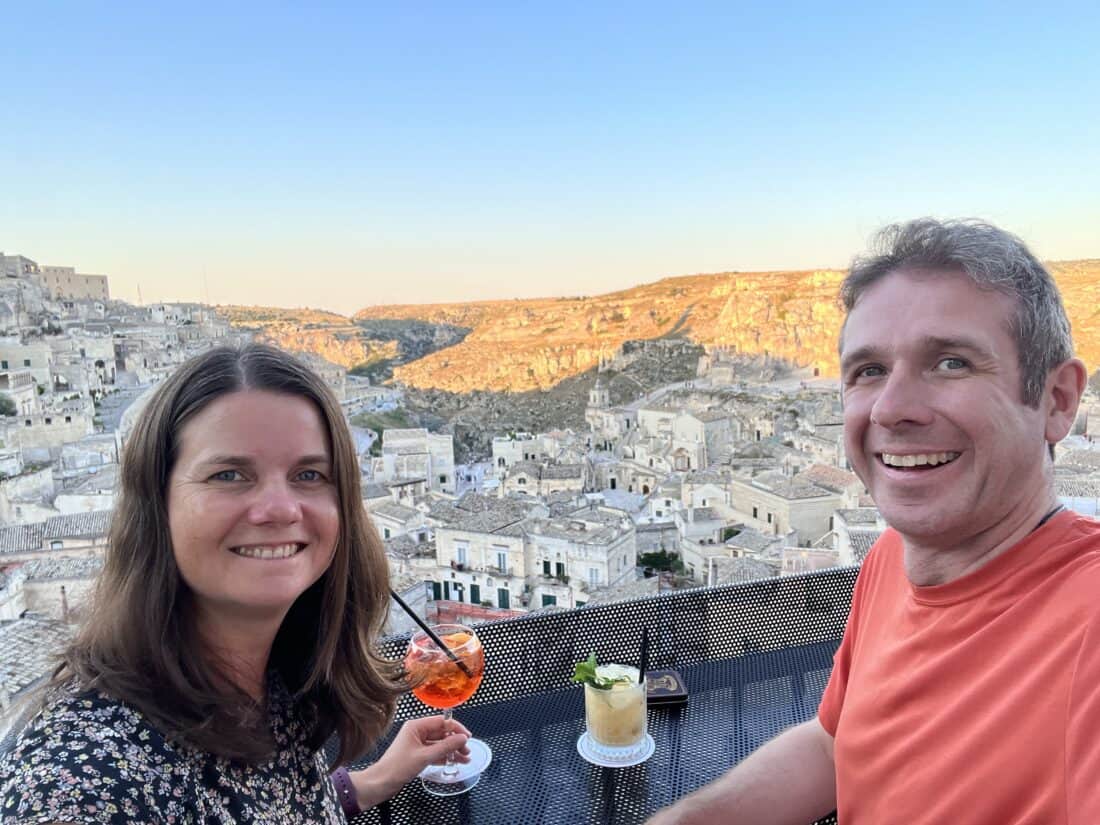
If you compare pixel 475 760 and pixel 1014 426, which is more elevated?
pixel 1014 426

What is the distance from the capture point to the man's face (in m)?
0.81

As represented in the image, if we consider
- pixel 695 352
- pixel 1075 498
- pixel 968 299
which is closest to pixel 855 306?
pixel 968 299

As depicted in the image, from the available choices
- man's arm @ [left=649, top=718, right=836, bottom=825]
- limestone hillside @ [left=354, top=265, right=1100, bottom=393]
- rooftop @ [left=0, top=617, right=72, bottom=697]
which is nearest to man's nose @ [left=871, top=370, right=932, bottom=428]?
man's arm @ [left=649, top=718, right=836, bottom=825]

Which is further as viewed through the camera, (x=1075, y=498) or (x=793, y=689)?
(x=1075, y=498)

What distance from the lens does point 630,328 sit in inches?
1913

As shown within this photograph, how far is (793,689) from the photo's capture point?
142cm

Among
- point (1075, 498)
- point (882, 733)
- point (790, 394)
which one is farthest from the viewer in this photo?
point (790, 394)

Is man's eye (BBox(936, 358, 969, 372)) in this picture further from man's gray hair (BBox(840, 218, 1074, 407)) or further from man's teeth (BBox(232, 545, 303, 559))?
man's teeth (BBox(232, 545, 303, 559))

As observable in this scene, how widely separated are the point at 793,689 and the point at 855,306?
849mm

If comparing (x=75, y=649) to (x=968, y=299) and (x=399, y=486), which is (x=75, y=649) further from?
(x=399, y=486)

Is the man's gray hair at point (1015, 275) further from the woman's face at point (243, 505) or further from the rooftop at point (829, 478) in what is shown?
the rooftop at point (829, 478)

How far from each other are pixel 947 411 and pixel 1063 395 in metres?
0.17

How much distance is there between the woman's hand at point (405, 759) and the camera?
3.59ft

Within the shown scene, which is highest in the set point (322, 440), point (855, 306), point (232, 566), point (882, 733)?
point (855, 306)
